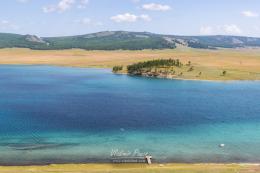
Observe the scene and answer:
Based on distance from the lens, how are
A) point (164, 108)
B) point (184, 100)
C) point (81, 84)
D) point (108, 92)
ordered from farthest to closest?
point (81, 84) < point (108, 92) < point (184, 100) < point (164, 108)

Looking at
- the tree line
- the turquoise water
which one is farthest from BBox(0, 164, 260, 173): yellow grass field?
the tree line

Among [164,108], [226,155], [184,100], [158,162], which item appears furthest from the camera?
[184,100]

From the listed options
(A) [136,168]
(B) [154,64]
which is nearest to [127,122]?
(A) [136,168]

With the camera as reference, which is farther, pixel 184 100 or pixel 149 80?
pixel 149 80

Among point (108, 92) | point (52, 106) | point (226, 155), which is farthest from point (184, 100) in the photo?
point (226, 155)

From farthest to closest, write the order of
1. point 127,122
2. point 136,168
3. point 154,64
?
point 154,64 → point 127,122 → point 136,168

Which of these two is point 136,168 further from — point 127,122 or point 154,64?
point 154,64

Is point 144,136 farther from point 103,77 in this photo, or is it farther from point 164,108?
point 103,77
